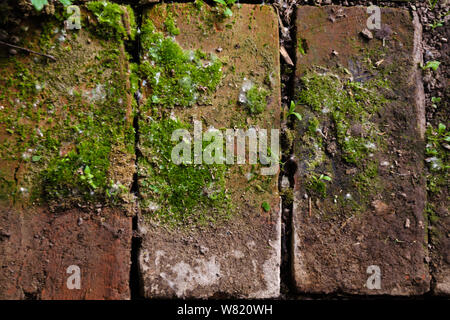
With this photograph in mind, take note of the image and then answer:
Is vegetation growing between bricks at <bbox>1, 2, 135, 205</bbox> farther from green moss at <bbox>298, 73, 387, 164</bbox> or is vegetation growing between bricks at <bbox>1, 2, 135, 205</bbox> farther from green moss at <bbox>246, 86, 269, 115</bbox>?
green moss at <bbox>298, 73, 387, 164</bbox>

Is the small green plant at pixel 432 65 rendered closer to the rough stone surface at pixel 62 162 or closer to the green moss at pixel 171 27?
the green moss at pixel 171 27

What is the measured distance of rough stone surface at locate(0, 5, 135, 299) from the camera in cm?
203

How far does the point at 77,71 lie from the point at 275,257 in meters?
1.76

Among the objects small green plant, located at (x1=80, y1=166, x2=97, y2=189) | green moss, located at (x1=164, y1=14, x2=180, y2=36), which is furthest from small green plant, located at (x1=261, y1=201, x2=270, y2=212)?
green moss, located at (x1=164, y1=14, x2=180, y2=36)

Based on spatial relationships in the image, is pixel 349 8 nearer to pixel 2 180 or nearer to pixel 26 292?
pixel 2 180

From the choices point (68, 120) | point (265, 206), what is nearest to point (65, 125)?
point (68, 120)

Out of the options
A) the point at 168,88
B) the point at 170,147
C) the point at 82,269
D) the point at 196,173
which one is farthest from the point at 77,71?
the point at 82,269

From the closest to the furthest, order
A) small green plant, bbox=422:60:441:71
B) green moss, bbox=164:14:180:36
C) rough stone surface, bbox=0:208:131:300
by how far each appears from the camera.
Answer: rough stone surface, bbox=0:208:131:300, green moss, bbox=164:14:180:36, small green plant, bbox=422:60:441:71

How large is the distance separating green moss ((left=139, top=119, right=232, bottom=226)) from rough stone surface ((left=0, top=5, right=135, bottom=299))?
11cm

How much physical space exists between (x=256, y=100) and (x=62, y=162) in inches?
51.3

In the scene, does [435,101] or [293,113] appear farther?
[435,101]

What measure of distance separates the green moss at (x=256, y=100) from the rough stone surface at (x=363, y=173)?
0.88 ft

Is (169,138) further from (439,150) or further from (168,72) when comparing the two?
(439,150)

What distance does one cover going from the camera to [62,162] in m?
2.04
